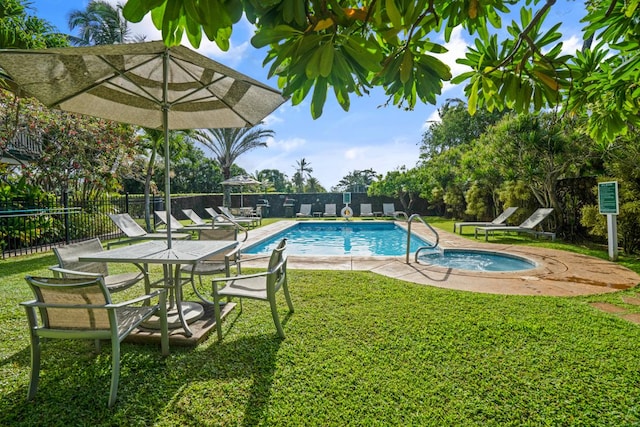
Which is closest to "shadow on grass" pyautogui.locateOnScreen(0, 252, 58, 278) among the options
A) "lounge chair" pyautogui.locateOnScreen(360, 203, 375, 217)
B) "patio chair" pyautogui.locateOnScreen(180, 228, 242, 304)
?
"patio chair" pyautogui.locateOnScreen(180, 228, 242, 304)

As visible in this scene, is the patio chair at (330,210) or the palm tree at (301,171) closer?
the patio chair at (330,210)

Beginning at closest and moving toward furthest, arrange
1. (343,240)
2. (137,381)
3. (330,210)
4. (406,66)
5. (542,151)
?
(406,66)
(137,381)
(542,151)
(343,240)
(330,210)

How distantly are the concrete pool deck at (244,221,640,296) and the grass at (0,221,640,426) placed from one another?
3.26 feet

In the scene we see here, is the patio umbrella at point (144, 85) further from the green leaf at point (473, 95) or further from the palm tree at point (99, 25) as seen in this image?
the palm tree at point (99, 25)

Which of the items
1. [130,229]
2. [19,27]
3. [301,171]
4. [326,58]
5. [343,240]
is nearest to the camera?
[326,58]

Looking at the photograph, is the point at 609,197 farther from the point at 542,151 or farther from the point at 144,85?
the point at 144,85

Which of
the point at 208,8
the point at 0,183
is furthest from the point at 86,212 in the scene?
the point at 208,8

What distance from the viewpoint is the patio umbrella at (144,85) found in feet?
8.98

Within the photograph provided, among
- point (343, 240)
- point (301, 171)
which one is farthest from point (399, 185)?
point (301, 171)

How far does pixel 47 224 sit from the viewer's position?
888 centimetres

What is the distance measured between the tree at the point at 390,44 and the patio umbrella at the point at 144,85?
169 centimetres

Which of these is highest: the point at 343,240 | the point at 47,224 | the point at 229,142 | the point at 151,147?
the point at 229,142

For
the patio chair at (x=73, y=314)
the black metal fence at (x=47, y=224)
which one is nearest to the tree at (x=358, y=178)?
the black metal fence at (x=47, y=224)

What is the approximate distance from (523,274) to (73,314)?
253 inches
